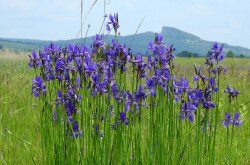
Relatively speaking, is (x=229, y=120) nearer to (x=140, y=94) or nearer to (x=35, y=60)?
(x=140, y=94)

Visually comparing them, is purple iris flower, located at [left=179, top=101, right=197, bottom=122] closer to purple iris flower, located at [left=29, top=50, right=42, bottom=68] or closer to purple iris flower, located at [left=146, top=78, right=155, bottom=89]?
purple iris flower, located at [left=146, top=78, right=155, bottom=89]

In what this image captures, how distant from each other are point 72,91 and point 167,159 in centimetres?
76

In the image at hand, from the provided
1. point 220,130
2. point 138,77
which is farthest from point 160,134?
point 220,130

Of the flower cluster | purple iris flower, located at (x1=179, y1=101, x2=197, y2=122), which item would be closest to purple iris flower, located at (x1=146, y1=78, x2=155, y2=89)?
the flower cluster

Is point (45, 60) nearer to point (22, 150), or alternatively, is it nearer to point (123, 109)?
point (123, 109)

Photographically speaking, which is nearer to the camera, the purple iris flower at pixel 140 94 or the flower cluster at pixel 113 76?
the flower cluster at pixel 113 76

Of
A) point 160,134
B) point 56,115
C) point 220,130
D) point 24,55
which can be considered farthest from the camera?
point 24,55

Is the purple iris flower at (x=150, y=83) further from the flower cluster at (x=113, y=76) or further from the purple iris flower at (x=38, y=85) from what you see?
the purple iris flower at (x=38, y=85)

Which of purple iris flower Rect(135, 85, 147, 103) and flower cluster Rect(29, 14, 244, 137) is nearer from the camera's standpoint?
flower cluster Rect(29, 14, 244, 137)

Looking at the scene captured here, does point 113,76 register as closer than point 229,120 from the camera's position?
Yes

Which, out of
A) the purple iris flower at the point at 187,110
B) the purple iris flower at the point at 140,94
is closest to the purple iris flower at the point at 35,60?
the purple iris flower at the point at 140,94

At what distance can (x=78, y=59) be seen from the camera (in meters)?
2.28

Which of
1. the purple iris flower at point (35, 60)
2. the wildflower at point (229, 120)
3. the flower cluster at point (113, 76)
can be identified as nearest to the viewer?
the flower cluster at point (113, 76)

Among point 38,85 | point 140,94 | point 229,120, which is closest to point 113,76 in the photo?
point 140,94
